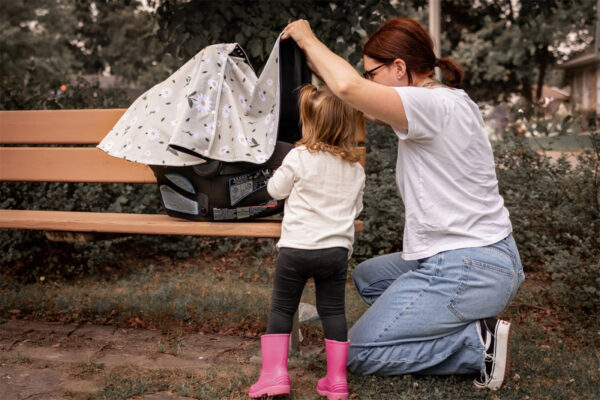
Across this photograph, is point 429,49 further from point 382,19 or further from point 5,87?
point 5,87

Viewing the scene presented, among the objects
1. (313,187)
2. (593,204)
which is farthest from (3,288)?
(593,204)

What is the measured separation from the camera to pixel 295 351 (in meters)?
3.11

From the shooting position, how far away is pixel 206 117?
9.01ft

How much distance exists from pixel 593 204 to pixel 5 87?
4.64m

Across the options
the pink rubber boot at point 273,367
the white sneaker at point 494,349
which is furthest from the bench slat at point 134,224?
the white sneaker at point 494,349

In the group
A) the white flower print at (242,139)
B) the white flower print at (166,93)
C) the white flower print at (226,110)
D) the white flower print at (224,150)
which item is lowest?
the white flower print at (224,150)

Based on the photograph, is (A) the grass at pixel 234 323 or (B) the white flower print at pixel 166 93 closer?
(A) the grass at pixel 234 323

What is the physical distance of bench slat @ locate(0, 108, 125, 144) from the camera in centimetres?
364

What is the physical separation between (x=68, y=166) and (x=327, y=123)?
1886mm

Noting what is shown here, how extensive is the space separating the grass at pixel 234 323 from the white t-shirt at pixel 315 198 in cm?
Answer: 68

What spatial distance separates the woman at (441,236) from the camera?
2.52m

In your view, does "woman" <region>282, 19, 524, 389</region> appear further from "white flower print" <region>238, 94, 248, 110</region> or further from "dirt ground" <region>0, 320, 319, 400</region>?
"dirt ground" <region>0, 320, 319, 400</region>

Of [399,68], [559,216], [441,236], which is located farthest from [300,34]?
[559,216]

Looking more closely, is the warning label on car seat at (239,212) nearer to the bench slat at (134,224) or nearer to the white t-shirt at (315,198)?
the bench slat at (134,224)
